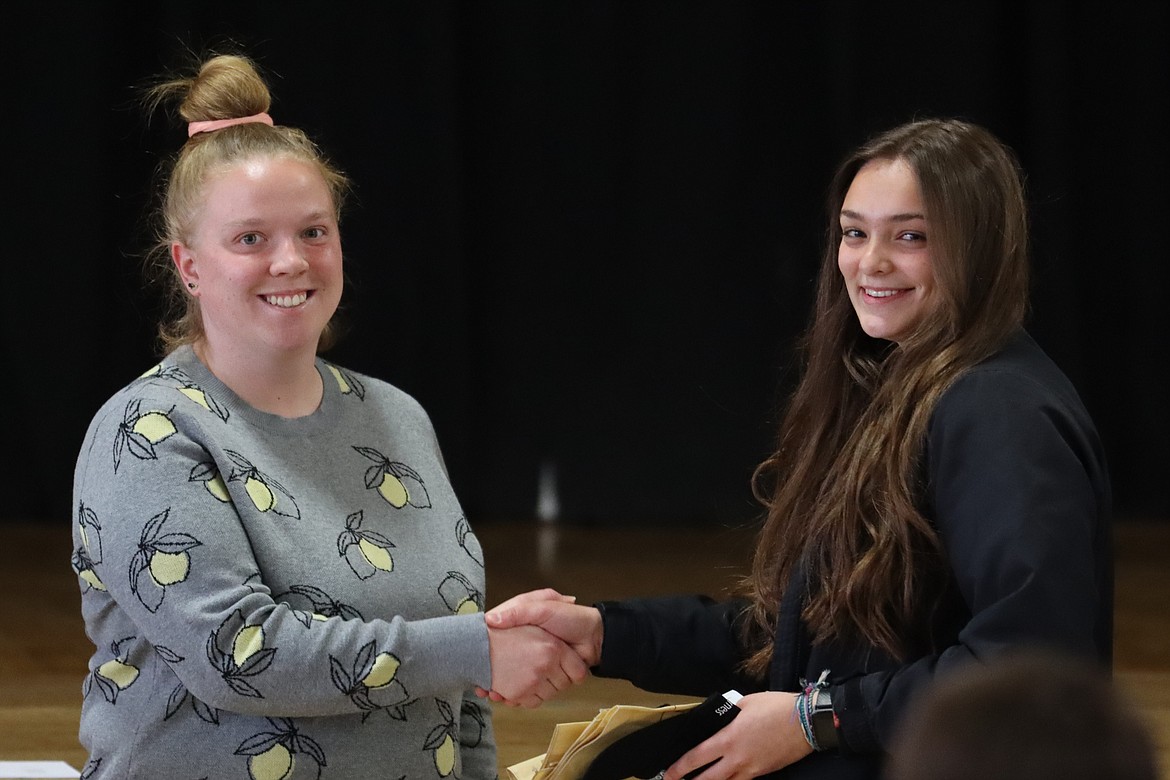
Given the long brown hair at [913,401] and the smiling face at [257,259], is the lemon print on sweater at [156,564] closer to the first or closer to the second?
the smiling face at [257,259]

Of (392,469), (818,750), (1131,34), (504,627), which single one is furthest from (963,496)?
(1131,34)

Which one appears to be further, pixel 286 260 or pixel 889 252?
pixel 286 260

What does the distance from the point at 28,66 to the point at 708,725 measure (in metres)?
4.30

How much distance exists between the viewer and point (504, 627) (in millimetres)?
2041

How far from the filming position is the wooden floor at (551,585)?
3340 millimetres

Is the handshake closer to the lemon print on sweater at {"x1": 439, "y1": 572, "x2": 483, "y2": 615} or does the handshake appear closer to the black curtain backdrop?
the lemon print on sweater at {"x1": 439, "y1": 572, "x2": 483, "y2": 615}

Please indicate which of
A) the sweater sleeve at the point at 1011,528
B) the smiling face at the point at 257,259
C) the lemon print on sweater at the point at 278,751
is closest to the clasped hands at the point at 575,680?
the sweater sleeve at the point at 1011,528

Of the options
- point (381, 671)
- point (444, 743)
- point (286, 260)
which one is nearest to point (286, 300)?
point (286, 260)

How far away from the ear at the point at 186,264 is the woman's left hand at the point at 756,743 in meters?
0.93

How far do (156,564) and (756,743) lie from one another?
30.3 inches

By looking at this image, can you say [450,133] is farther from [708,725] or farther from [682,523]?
[708,725]

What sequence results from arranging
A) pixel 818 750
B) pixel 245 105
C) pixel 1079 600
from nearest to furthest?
pixel 1079 600, pixel 818 750, pixel 245 105

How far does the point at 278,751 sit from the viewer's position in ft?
6.20

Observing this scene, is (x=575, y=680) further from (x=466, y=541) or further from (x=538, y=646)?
(x=466, y=541)
